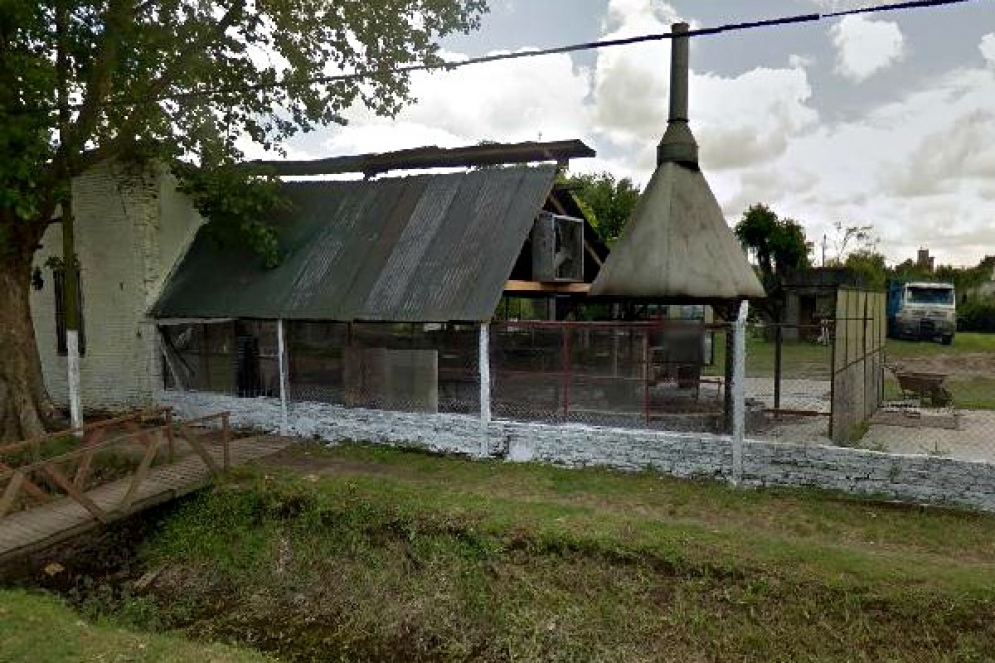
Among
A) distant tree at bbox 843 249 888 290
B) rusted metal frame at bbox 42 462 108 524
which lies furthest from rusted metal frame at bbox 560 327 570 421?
distant tree at bbox 843 249 888 290

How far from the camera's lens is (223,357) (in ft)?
45.0

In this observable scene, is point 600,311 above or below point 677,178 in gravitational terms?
below

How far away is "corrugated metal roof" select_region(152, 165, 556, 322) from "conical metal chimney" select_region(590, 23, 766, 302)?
2.08 meters

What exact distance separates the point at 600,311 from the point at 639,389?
14273 mm

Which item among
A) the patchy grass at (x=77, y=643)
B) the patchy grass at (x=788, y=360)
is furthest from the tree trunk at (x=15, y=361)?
the patchy grass at (x=788, y=360)

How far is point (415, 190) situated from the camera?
14.2 meters

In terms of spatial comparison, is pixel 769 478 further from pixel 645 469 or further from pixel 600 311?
pixel 600 311

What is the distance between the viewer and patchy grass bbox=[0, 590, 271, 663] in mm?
5766

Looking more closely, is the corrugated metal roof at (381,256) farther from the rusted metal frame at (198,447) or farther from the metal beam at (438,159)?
the rusted metal frame at (198,447)

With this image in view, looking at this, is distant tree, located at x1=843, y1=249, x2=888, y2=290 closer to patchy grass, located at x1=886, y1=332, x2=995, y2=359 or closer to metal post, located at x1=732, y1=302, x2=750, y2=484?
patchy grass, located at x1=886, y1=332, x2=995, y2=359

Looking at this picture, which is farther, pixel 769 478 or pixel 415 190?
pixel 415 190

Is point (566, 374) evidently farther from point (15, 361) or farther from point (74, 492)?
point (15, 361)

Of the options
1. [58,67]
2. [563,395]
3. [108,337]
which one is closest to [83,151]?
[58,67]

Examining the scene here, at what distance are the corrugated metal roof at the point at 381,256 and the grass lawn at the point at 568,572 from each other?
3.50 meters
